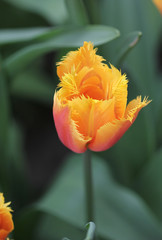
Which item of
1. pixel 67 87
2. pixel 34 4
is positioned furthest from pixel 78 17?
pixel 34 4

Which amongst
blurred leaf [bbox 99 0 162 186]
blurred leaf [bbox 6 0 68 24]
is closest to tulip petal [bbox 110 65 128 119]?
blurred leaf [bbox 99 0 162 186]

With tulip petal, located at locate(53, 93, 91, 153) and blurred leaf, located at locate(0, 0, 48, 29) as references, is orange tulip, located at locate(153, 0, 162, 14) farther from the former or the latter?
tulip petal, located at locate(53, 93, 91, 153)

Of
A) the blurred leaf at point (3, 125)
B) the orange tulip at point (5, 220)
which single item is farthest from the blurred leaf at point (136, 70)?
the orange tulip at point (5, 220)

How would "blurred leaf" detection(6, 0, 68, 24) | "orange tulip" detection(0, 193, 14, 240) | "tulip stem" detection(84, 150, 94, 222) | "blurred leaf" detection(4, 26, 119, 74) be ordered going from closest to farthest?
"orange tulip" detection(0, 193, 14, 240), "tulip stem" detection(84, 150, 94, 222), "blurred leaf" detection(4, 26, 119, 74), "blurred leaf" detection(6, 0, 68, 24)

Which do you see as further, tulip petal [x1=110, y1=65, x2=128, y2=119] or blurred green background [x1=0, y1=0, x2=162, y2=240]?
blurred green background [x1=0, y1=0, x2=162, y2=240]

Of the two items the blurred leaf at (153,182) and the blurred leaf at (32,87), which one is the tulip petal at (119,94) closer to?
A: the blurred leaf at (153,182)

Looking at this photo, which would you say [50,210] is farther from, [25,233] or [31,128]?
[31,128]

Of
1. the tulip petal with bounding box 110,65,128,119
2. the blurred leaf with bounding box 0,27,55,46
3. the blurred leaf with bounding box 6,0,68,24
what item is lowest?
the tulip petal with bounding box 110,65,128,119
